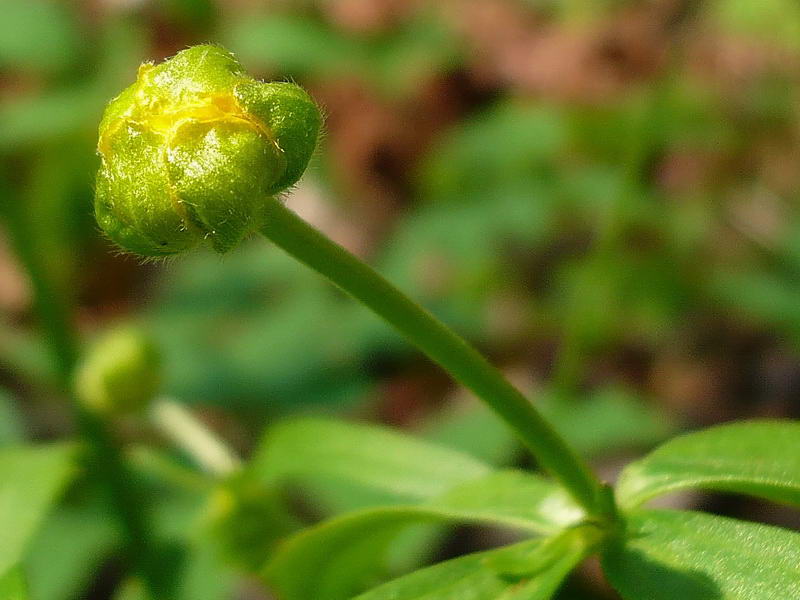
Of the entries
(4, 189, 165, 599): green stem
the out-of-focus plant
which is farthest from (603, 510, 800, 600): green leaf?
(4, 189, 165, 599): green stem

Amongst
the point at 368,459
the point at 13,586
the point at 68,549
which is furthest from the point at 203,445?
the point at 13,586

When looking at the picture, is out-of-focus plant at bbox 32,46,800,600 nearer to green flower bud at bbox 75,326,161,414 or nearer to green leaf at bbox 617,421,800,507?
green leaf at bbox 617,421,800,507

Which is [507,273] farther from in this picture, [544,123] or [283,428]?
[283,428]

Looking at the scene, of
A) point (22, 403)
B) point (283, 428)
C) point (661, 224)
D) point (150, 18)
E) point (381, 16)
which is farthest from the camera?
point (150, 18)

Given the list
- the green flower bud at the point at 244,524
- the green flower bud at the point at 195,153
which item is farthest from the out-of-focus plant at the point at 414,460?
the green flower bud at the point at 244,524

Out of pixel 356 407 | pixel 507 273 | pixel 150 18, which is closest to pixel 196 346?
pixel 356 407

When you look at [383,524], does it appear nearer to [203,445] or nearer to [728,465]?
[728,465]
